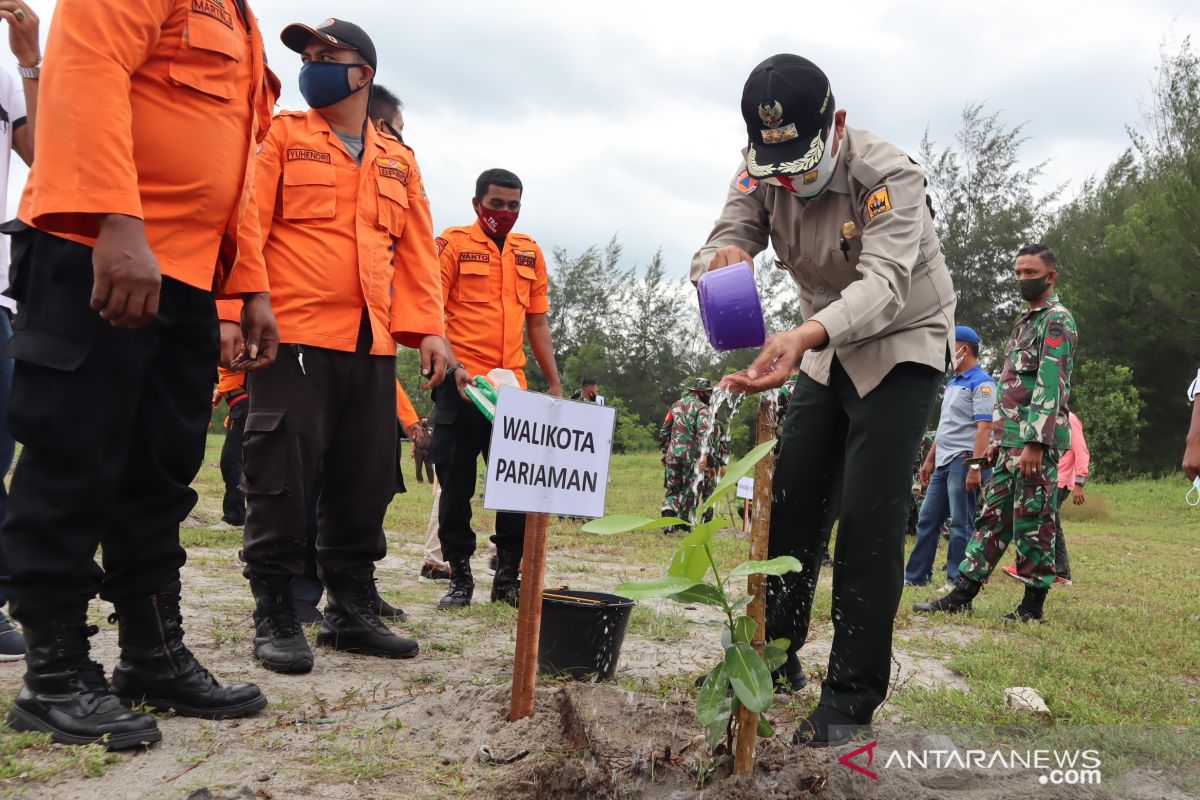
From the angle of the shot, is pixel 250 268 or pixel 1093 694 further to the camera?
pixel 1093 694

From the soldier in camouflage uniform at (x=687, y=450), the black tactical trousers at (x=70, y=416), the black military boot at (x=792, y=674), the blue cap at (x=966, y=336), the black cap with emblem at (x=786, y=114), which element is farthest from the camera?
the soldier in camouflage uniform at (x=687, y=450)

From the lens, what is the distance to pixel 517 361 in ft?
16.5

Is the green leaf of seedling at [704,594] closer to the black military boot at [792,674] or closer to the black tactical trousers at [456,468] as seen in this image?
the black military boot at [792,674]

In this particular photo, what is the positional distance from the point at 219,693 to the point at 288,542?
762 mm

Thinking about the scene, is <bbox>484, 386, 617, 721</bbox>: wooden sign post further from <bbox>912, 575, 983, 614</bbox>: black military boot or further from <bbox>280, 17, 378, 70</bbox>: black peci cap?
<bbox>912, 575, 983, 614</bbox>: black military boot

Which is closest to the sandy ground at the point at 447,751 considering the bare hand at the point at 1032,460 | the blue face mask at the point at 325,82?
the blue face mask at the point at 325,82

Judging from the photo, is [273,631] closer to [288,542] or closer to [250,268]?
[288,542]

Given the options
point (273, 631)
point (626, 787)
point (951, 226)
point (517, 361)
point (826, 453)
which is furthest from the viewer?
point (951, 226)

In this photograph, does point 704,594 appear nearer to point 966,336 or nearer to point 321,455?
point 321,455

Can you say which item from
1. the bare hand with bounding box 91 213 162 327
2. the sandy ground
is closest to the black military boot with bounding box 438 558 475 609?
the sandy ground

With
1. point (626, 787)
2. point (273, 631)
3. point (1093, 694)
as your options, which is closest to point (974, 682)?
point (1093, 694)

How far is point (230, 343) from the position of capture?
9.95 ft

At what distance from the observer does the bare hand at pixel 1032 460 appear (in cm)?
505

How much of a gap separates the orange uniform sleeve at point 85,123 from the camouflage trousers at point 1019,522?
481 centimetres
